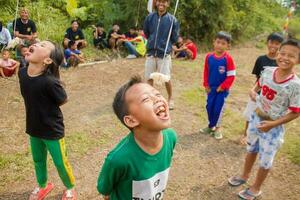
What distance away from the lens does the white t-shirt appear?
10.00 feet

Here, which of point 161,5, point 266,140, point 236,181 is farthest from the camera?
point 161,5

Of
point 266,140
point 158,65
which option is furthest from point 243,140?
point 158,65

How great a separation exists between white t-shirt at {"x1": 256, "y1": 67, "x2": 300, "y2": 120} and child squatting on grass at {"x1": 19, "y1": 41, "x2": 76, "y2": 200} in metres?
1.85

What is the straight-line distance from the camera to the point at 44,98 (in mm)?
2895

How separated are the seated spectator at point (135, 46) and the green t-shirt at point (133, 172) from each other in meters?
7.64

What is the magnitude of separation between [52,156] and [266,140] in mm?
2009

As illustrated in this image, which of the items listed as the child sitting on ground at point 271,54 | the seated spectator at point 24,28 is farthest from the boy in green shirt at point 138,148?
the seated spectator at point 24,28

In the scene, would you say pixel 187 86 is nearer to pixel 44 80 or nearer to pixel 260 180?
pixel 260 180

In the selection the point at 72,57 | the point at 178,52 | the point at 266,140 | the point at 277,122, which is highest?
the point at 277,122

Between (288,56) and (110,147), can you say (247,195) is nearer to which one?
(288,56)

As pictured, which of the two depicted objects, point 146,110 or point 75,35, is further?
point 75,35

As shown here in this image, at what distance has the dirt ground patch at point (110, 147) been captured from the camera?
382cm

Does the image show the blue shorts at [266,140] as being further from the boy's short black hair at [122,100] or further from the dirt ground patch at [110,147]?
the boy's short black hair at [122,100]

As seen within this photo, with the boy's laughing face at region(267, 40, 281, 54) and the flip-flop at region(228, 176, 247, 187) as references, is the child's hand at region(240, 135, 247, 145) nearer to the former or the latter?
the flip-flop at region(228, 176, 247, 187)
